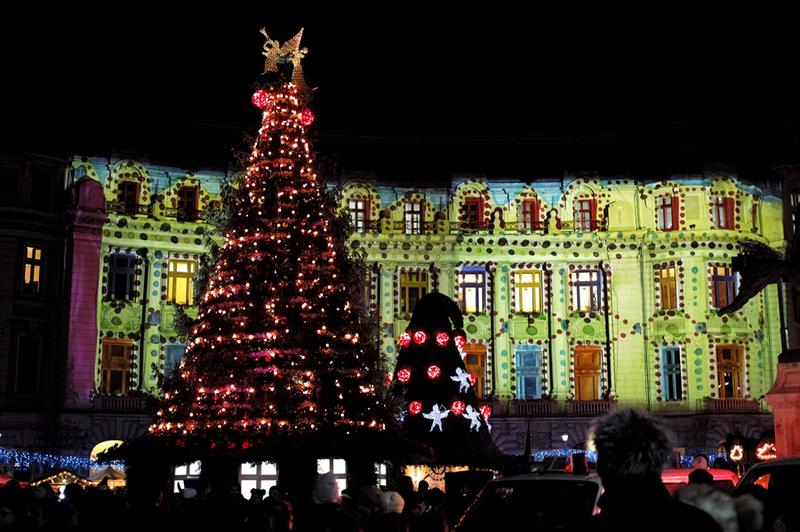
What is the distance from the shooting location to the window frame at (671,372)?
51250 millimetres

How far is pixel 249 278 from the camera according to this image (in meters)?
24.4

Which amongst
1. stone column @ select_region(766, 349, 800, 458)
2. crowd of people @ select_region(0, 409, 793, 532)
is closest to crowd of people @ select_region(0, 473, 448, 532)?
crowd of people @ select_region(0, 409, 793, 532)

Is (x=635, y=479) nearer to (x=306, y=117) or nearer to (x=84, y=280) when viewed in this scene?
(x=306, y=117)

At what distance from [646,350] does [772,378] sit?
552 cm

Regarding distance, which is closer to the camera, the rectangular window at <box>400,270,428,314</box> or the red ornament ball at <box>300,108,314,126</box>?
the red ornament ball at <box>300,108,314,126</box>

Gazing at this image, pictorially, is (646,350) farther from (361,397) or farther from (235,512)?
(235,512)

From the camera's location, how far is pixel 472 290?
53188mm

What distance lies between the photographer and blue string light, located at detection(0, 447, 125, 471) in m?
43.5

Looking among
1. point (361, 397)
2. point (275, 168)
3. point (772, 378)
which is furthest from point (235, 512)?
point (772, 378)

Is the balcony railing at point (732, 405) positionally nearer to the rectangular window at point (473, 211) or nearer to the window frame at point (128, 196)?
the rectangular window at point (473, 211)

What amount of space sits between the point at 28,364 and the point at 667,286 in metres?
27.6

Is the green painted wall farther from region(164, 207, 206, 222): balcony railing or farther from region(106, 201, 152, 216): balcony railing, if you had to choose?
region(106, 201, 152, 216): balcony railing

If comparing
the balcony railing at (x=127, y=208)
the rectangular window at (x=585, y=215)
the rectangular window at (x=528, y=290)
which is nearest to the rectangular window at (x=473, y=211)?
the rectangular window at (x=528, y=290)

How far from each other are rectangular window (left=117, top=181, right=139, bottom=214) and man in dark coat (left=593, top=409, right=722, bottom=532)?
4545cm
